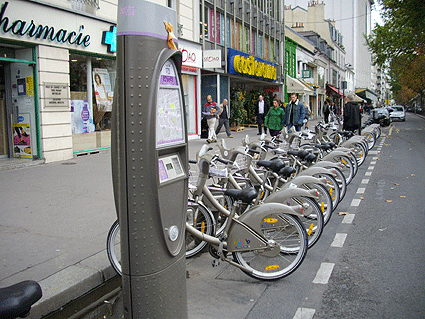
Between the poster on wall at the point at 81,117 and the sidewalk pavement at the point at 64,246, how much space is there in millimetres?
4002

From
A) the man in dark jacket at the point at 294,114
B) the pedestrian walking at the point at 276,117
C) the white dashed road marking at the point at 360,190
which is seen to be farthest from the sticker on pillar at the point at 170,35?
the pedestrian walking at the point at 276,117

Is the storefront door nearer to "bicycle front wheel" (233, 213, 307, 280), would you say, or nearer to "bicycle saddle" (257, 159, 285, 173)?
"bicycle saddle" (257, 159, 285, 173)

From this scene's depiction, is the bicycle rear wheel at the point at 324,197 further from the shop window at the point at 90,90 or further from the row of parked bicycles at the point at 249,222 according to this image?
the shop window at the point at 90,90

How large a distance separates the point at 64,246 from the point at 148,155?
8.66ft

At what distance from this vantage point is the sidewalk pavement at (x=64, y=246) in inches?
142

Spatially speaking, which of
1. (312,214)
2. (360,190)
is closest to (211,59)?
(360,190)

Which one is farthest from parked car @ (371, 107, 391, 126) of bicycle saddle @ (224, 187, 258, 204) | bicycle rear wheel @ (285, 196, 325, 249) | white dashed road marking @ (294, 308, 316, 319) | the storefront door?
white dashed road marking @ (294, 308, 316, 319)

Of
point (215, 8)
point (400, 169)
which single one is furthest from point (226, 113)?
point (400, 169)

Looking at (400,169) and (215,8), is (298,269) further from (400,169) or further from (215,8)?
(215,8)

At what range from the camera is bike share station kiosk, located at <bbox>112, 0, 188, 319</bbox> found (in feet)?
7.87

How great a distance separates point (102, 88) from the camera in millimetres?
12789

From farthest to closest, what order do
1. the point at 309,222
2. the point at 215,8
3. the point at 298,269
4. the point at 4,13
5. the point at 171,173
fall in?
the point at 215,8 < the point at 4,13 < the point at 309,222 < the point at 298,269 < the point at 171,173

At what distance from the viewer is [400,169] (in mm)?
10734

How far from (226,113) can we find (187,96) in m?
1.90
